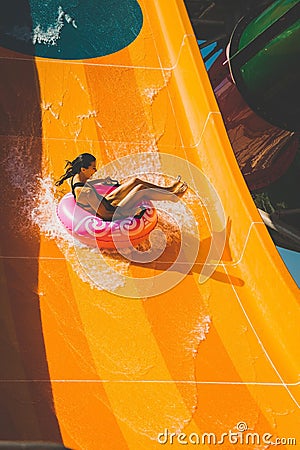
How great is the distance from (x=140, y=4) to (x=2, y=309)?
3302 mm

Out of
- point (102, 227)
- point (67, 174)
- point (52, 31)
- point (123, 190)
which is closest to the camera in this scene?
point (102, 227)

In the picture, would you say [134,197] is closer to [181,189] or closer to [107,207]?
[107,207]

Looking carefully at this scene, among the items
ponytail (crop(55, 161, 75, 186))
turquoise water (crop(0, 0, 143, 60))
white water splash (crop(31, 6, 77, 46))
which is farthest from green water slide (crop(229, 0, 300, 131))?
ponytail (crop(55, 161, 75, 186))

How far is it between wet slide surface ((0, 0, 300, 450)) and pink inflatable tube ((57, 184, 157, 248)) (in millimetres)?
66

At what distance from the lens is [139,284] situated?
3566 millimetres

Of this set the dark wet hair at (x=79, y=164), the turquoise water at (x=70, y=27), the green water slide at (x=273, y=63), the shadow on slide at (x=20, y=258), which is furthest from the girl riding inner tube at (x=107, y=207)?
the green water slide at (x=273, y=63)

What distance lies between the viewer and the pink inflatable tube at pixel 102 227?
144 inches

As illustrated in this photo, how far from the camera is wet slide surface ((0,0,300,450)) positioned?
2.85m

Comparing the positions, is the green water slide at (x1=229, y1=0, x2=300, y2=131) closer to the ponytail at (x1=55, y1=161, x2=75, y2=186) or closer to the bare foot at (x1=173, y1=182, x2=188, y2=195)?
the bare foot at (x1=173, y1=182, x2=188, y2=195)

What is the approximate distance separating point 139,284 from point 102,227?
367mm

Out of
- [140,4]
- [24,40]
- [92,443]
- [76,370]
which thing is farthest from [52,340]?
[140,4]

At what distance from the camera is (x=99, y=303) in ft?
11.1

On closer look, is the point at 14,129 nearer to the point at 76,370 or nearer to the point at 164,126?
the point at 164,126

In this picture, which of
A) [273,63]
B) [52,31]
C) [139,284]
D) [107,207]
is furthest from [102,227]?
[273,63]
